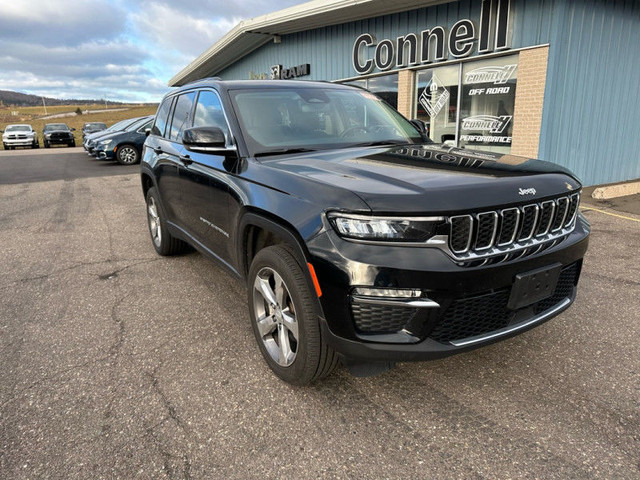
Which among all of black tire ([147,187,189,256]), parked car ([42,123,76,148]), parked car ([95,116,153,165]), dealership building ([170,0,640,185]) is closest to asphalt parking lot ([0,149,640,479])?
black tire ([147,187,189,256])

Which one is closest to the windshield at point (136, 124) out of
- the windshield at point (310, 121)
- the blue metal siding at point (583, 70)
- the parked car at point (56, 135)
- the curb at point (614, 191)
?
the blue metal siding at point (583, 70)

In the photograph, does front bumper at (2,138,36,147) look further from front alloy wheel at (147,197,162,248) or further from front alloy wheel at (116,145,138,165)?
front alloy wheel at (147,197,162,248)

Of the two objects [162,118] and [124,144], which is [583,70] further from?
[124,144]

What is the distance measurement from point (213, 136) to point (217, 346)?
4.64ft

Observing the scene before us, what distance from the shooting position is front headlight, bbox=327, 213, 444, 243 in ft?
6.70

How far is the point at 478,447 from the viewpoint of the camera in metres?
2.13

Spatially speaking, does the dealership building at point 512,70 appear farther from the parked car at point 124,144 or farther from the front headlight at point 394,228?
the front headlight at point 394,228

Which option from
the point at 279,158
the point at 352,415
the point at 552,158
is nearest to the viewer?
the point at 352,415

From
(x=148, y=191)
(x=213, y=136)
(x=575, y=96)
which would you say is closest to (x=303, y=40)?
(x=575, y=96)

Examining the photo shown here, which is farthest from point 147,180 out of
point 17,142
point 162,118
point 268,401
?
point 17,142

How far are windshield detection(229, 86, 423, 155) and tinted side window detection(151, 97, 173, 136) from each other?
67.8 inches

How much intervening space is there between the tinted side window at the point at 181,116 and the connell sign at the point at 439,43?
713 centimetres

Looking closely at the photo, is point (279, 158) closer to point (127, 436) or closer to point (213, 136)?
point (213, 136)

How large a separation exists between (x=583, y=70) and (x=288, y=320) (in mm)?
9161
